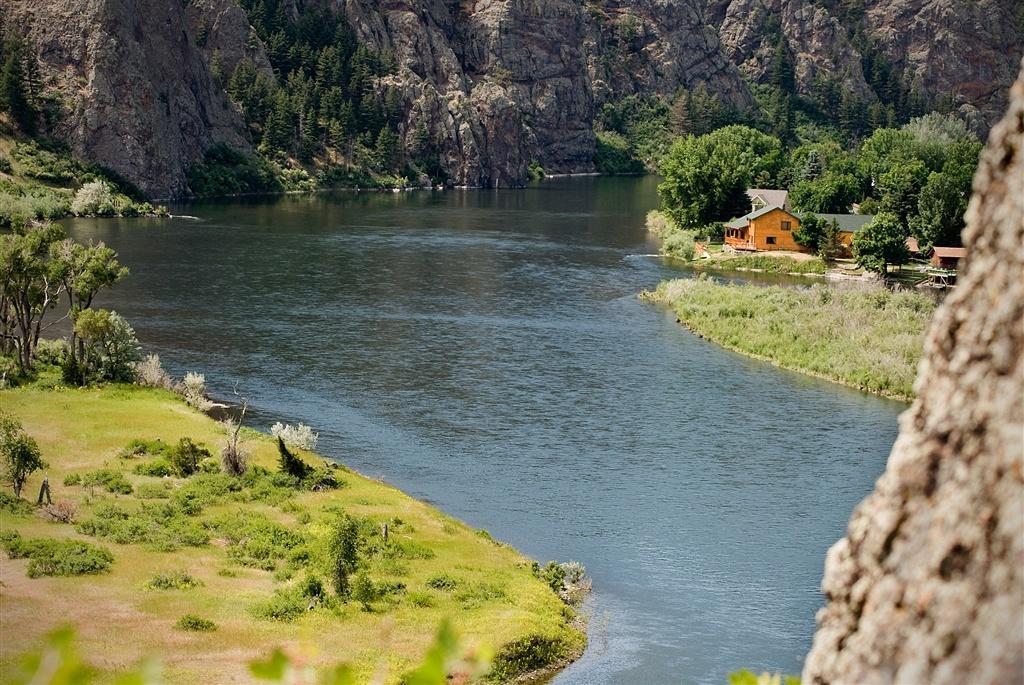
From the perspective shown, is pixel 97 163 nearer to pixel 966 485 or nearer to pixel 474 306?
pixel 474 306

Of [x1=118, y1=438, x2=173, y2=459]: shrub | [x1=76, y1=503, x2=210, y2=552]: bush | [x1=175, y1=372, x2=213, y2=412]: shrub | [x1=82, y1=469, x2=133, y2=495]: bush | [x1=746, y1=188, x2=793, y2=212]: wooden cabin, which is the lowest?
[x1=76, y1=503, x2=210, y2=552]: bush

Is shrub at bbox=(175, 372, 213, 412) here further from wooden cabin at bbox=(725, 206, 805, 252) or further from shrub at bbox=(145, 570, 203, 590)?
wooden cabin at bbox=(725, 206, 805, 252)

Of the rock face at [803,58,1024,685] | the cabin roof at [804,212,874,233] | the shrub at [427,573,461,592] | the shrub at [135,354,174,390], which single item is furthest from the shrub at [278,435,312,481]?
the cabin roof at [804,212,874,233]

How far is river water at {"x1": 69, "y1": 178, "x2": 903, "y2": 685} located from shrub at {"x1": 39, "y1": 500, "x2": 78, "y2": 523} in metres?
13.2

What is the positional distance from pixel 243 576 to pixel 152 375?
2775cm

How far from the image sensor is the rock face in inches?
194

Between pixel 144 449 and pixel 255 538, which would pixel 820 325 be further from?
pixel 255 538

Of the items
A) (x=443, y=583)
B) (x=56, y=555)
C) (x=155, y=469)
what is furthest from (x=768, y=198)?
(x=56, y=555)

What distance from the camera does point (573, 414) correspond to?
207ft

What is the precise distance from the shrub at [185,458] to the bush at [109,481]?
2010 mm

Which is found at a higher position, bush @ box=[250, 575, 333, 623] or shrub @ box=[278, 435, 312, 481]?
shrub @ box=[278, 435, 312, 481]

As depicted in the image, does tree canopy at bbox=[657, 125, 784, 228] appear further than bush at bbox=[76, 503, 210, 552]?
Yes

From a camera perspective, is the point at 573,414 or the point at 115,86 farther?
the point at 115,86

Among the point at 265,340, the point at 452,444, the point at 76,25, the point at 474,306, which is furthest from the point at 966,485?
the point at 76,25
